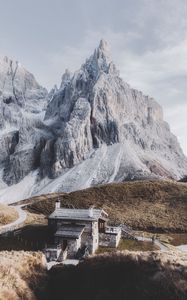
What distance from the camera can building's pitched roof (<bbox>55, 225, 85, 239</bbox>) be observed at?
2245 inches

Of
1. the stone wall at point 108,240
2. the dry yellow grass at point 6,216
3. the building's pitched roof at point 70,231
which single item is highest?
the dry yellow grass at point 6,216

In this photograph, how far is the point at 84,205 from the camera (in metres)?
107

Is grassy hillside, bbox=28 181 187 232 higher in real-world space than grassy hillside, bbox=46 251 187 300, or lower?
higher

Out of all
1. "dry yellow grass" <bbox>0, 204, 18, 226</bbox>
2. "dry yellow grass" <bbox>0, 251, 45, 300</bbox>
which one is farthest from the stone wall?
"dry yellow grass" <bbox>0, 251, 45, 300</bbox>

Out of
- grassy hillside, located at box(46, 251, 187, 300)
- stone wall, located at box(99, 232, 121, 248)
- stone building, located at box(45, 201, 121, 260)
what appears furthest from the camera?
stone wall, located at box(99, 232, 121, 248)

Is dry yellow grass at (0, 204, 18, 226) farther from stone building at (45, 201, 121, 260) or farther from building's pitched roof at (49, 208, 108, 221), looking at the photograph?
building's pitched roof at (49, 208, 108, 221)

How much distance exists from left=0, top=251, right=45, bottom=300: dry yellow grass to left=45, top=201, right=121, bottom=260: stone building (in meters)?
24.4

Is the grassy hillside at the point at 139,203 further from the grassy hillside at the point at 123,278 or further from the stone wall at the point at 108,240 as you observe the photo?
the grassy hillside at the point at 123,278

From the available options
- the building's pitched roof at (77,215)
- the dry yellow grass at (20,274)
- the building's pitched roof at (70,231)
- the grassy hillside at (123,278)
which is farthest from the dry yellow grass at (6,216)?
the grassy hillside at (123,278)

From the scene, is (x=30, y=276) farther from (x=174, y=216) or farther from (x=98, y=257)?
(x=174, y=216)

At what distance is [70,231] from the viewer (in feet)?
192

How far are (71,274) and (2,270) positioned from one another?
5450mm

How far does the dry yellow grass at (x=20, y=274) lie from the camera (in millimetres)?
24000

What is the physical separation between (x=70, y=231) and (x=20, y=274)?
33.0m
